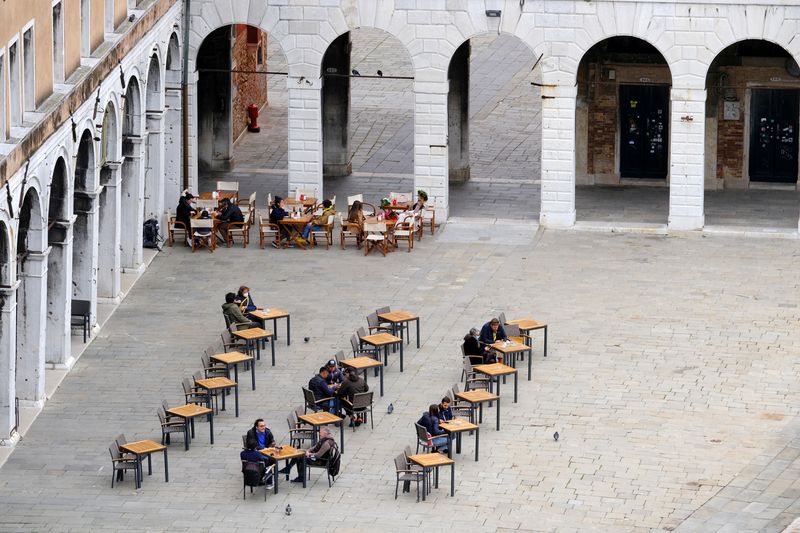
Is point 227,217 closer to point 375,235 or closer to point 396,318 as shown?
point 375,235

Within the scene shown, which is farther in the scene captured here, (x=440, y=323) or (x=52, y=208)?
(x=440, y=323)

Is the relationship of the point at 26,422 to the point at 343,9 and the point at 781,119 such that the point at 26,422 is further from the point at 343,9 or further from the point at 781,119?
the point at 781,119

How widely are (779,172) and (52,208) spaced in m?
27.2

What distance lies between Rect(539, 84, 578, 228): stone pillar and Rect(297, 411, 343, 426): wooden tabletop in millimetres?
19093

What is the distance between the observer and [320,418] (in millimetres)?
45562

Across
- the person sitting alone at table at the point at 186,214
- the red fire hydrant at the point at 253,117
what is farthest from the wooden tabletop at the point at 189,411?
the red fire hydrant at the point at 253,117

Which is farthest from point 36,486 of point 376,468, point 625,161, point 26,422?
point 625,161

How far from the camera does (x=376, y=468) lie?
4475 centimetres

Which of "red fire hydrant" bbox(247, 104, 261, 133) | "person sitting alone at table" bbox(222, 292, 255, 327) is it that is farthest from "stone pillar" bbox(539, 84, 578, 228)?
"red fire hydrant" bbox(247, 104, 261, 133)

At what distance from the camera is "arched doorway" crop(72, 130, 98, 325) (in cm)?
5212

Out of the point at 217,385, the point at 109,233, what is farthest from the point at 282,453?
the point at 109,233

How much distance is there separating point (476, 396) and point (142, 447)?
734 centimetres

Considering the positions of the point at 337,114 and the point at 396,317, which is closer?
the point at 396,317

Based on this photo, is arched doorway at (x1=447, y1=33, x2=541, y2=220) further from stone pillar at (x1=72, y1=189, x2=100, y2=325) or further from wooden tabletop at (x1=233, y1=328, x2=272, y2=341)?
stone pillar at (x1=72, y1=189, x2=100, y2=325)
